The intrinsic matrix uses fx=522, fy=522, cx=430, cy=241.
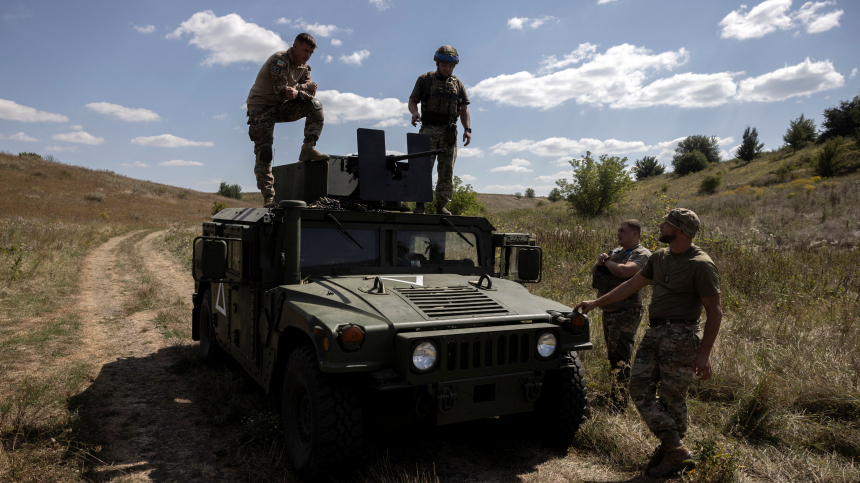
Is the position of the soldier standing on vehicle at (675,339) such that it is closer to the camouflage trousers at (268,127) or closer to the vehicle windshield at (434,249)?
the vehicle windshield at (434,249)

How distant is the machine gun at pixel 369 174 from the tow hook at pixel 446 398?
2.47m

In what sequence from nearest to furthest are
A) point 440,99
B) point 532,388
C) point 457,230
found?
point 532,388
point 457,230
point 440,99

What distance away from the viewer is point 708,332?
3.16 m

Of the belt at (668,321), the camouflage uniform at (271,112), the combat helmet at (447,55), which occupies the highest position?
the combat helmet at (447,55)

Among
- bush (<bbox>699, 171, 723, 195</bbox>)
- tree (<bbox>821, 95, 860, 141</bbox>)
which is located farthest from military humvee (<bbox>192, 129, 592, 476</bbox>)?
tree (<bbox>821, 95, 860, 141</bbox>)

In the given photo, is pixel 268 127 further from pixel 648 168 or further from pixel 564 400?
pixel 648 168

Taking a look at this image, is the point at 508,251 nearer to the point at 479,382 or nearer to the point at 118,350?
the point at 479,382

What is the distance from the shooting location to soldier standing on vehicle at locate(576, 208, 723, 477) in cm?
320

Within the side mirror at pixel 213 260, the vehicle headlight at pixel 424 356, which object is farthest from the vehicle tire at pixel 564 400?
the side mirror at pixel 213 260

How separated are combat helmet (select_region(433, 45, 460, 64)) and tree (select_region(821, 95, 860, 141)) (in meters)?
35.4

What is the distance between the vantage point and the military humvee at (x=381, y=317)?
3008 mm

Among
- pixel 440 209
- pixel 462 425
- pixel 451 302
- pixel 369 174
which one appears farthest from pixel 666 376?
pixel 369 174

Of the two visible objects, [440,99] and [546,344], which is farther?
[440,99]

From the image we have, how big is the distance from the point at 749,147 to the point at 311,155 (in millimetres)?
43634
